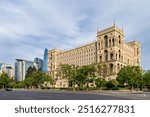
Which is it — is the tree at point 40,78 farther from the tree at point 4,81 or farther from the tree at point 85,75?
the tree at point 85,75

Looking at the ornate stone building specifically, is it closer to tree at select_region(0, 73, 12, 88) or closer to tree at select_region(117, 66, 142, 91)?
tree at select_region(0, 73, 12, 88)

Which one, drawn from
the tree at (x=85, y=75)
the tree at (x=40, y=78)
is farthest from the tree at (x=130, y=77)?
the tree at (x=40, y=78)

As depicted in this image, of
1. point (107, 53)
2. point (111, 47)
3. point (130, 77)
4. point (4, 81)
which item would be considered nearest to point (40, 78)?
point (4, 81)

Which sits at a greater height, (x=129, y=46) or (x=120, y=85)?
(x=129, y=46)

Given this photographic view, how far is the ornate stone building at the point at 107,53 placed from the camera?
12575 cm

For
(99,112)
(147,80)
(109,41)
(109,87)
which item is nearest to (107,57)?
(109,41)

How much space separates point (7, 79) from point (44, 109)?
133 meters

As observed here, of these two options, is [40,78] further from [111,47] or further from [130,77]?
[130,77]

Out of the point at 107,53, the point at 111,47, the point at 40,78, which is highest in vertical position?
the point at 111,47

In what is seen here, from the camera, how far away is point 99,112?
33.8 feet

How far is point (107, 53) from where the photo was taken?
131 m

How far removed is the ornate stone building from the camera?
12575 cm

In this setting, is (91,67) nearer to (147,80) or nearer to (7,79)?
(147,80)

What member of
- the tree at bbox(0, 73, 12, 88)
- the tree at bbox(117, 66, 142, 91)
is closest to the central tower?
the tree at bbox(117, 66, 142, 91)
